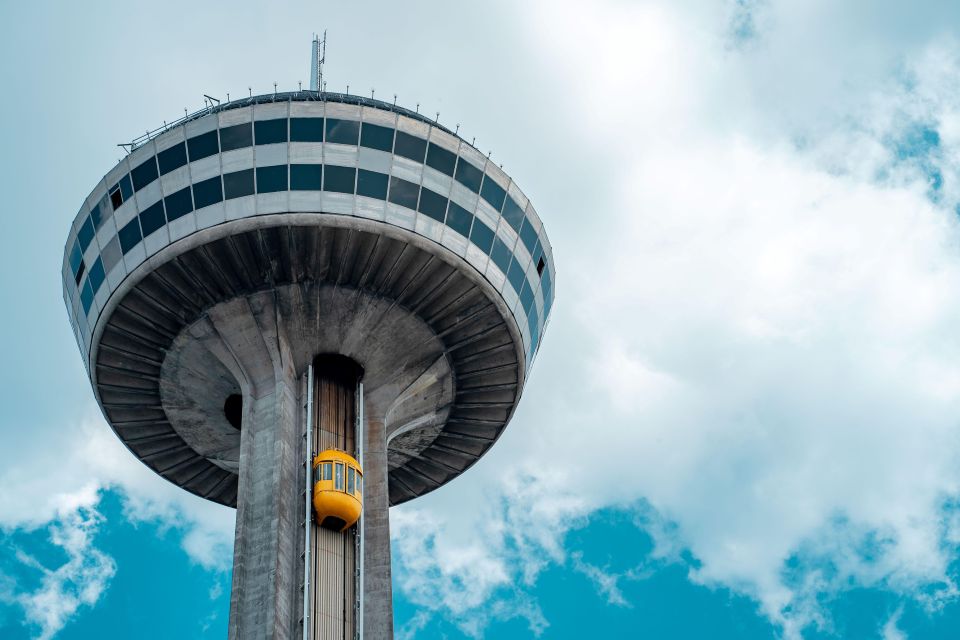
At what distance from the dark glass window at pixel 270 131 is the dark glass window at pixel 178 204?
317 centimetres

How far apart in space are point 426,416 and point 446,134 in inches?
433

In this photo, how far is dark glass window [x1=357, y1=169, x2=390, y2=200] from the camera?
142 feet

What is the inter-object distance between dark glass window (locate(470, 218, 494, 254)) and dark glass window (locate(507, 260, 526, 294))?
1.50 m

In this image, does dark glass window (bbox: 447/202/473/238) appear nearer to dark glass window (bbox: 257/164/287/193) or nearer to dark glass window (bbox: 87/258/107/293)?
dark glass window (bbox: 257/164/287/193)

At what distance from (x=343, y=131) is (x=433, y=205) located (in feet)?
13.8

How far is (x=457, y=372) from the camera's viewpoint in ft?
154

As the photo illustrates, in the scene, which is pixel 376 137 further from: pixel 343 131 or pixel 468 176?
pixel 468 176

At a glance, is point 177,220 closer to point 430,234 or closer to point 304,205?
point 304,205

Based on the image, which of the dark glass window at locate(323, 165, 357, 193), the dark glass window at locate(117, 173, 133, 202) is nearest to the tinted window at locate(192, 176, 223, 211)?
the dark glass window at locate(117, 173, 133, 202)

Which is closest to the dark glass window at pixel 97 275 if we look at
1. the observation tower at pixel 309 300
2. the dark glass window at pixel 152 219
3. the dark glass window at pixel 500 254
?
the observation tower at pixel 309 300

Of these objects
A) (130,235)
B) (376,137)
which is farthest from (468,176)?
(130,235)

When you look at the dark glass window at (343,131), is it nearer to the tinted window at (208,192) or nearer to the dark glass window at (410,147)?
the dark glass window at (410,147)

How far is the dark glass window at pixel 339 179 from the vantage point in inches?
1702

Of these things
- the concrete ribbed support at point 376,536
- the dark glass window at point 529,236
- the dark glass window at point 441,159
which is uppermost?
the dark glass window at point 441,159
